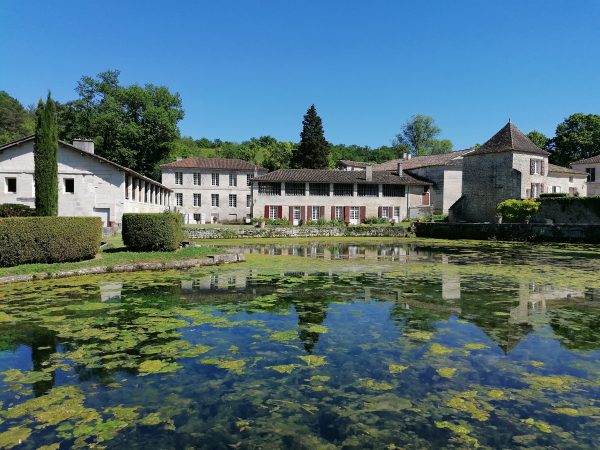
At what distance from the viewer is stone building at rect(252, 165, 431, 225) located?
4700 cm

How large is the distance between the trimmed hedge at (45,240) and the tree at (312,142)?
49102 mm

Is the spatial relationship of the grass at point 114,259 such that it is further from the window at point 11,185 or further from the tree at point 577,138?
the tree at point 577,138

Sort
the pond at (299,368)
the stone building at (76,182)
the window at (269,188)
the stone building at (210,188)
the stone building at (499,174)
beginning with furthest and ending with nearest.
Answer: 1. the stone building at (210,188)
2. the window at (269,188)
3. the stone building at (499,174)
4. the stone building at (76,182)
5. the pond at (299,368)

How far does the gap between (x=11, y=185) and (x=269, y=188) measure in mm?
22413

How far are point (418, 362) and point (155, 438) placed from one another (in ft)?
11.3

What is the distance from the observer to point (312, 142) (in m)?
63.2

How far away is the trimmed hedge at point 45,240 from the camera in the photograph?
46.5 ft

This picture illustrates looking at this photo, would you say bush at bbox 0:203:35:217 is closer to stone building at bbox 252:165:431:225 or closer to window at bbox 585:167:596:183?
stone building at bbox 252:165:431:225

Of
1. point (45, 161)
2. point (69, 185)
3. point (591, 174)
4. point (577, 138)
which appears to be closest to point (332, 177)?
point (69, 185)

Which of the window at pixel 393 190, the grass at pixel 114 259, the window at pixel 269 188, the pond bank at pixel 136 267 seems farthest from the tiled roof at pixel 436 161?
the pond bank at pixel 136 267

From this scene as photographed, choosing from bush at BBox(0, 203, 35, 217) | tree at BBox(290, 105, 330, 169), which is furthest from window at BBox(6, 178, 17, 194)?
tree at BBox(290, 105, 330, 169)

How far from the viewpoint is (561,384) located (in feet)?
17.3

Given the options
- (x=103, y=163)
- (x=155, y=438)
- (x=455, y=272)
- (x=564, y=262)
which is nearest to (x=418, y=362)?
(x=155, y=438)

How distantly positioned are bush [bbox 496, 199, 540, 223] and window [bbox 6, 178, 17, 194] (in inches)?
1505
